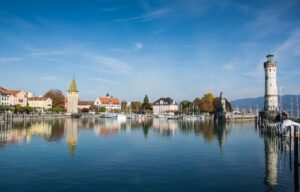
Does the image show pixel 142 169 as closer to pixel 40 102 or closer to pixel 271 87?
pixel 271 87

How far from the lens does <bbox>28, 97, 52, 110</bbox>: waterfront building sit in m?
156

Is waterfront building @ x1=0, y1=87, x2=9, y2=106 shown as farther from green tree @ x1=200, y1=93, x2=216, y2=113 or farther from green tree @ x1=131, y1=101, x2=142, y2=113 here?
green tree @ x1=200, y1=93, x2=216, y2=113

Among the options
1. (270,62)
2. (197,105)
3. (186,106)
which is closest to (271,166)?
(270,62)

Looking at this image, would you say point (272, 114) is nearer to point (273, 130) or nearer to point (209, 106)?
point (273, 130)

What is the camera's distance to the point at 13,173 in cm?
2514

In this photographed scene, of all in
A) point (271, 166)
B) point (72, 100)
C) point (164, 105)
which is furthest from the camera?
point (164, 105)

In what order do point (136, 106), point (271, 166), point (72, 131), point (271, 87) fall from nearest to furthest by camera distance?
point (271, 166), point (72, 131), point (271, 87), point (136, 106)

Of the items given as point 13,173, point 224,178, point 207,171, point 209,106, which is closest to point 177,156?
point 207,171

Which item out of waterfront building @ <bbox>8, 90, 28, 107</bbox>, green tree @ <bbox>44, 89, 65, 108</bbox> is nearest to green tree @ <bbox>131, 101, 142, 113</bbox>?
green tree @ <bbox>44, 89, 65, 108</bbox>

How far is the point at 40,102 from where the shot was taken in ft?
513

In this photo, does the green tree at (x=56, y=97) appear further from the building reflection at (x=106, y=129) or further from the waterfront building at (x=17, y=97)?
the building reflection at (x=106, y=129)

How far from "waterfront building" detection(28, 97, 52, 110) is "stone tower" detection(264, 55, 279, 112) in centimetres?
11278

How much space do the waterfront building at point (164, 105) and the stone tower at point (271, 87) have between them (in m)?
98.1

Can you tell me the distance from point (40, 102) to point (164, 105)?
6613cm
